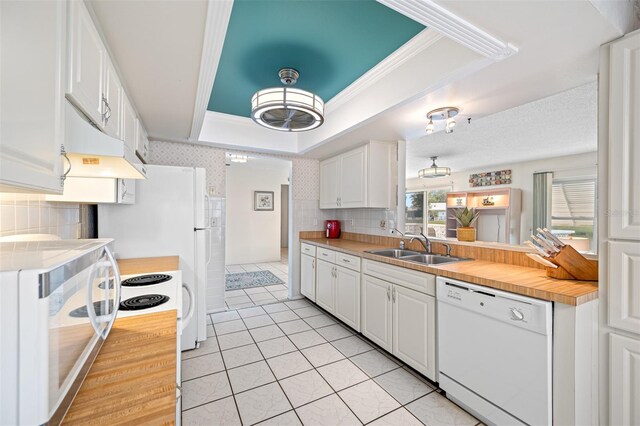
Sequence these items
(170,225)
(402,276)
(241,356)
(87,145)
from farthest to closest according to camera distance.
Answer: (170,225) < (241,356) < (402,276) < (87,145)

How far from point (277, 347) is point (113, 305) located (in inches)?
70.4

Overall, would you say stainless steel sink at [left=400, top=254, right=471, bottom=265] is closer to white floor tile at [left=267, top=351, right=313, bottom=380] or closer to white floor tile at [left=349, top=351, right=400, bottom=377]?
white floor tile at [left=349, top=351, right=400, bottom=377]

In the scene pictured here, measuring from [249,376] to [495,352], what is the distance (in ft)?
5.70

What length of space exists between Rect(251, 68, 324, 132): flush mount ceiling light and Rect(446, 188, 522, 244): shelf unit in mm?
1848

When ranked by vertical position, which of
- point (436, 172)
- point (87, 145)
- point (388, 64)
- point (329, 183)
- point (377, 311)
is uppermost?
point (388, 64)

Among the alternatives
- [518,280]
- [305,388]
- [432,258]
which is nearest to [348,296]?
[432,258]

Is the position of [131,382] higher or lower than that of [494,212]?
lower

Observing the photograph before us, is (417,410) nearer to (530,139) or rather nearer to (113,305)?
(113,305)

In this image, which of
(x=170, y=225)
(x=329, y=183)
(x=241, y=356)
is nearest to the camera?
(x=241, y=356)

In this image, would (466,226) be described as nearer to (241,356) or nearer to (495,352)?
(495,352)

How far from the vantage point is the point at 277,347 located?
2568 millimetres

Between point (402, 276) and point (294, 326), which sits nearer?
point (402, 276)

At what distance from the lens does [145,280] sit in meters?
1.80

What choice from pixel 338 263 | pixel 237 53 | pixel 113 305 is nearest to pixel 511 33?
pixel 237 53
